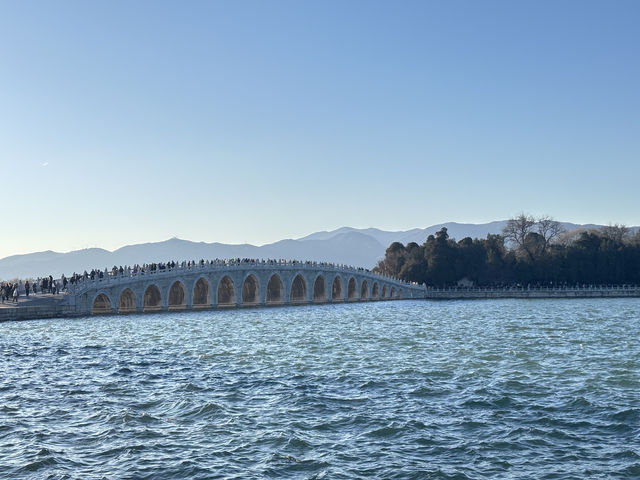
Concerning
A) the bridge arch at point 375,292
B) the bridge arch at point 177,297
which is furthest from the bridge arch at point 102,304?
the bridge arch at point 375,292

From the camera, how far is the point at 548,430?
1653 cm

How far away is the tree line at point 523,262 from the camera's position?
376ft

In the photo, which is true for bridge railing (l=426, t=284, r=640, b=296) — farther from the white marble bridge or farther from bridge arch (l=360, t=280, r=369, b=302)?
bridge arch (l=360, t=280, r=369, b=302)

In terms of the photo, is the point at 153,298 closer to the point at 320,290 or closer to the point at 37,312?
the point at 37,312

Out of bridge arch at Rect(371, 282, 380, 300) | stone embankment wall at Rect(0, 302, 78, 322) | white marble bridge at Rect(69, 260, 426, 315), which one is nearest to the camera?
stone embankment wall at Rect(0, 302, 78, 322)

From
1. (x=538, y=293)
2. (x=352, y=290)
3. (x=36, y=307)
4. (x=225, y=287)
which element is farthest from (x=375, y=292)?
(x=36, y=307)

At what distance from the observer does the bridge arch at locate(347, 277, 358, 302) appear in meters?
97.0

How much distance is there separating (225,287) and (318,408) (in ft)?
185

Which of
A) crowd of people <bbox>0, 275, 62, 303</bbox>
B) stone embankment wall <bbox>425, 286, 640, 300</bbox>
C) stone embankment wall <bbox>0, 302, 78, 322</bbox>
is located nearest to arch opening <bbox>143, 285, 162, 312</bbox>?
crowd of people <bbox>0, 275, 62, 303</bbox>

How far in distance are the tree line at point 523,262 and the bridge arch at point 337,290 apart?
72.3ft

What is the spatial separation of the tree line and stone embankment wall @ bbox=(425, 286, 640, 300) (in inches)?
189

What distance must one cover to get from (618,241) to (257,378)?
4527 inches

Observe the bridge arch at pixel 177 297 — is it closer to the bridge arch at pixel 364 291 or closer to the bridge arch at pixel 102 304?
the bridge arch at pixel 102 304

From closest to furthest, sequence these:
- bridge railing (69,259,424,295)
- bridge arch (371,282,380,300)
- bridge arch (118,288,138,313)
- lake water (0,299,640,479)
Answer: lake water (0,299,640,479)
bridge railing (69,259,424,295)
bridge arch (118,288,138,313)
bridge arch (371,282,380,300)
